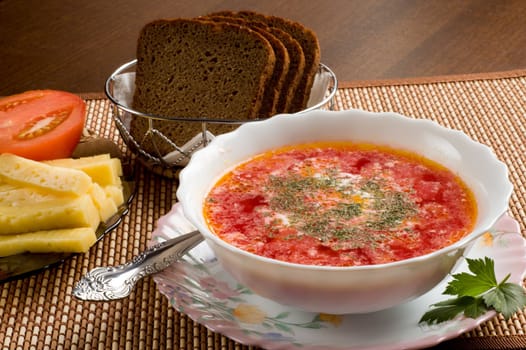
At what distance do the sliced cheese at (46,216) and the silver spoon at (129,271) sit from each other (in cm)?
28

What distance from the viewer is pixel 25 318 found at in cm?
176

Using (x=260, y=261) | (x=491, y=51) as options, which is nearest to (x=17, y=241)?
(x=260, y=261)

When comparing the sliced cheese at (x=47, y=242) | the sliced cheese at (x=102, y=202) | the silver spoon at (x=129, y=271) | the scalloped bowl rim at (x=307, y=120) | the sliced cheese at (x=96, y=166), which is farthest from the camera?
the sliced cheese at (x=96, y=166)

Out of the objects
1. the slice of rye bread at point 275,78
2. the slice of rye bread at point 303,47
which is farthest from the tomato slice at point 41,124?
the slice of rye bread at point 303,47

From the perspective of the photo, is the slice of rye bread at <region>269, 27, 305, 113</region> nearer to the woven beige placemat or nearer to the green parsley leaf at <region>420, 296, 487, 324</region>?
the woven beige placemat

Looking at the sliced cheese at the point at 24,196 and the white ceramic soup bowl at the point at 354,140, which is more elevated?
the white ceramic soup bowl at the point at 354,140

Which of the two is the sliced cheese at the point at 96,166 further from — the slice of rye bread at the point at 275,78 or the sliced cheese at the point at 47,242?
the slice of rye bread at the point at 275,78

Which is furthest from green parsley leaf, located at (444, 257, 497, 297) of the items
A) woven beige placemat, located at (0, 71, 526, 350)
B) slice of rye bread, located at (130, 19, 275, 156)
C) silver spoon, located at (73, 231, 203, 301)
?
slice of rye bread, located at (130, 19, 275, 156)

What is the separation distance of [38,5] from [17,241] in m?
2.74

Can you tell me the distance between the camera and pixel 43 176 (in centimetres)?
197

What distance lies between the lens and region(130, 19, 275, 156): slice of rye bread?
242cm

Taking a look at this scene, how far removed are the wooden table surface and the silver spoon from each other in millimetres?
1784

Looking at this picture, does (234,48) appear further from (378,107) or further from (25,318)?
(25,318)

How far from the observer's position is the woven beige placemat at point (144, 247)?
164cm
